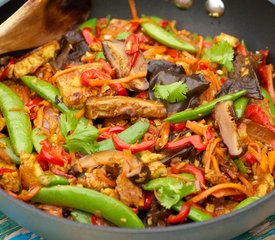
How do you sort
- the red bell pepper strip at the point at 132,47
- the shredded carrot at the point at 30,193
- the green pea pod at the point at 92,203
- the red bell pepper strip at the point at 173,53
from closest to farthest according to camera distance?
the green pea pod at the point at 92,203 < the shredded carrot at the point at 30,193 < the red bell pepper strip at the point at 132,47 < the red bell pepper strip at the point at 173,53

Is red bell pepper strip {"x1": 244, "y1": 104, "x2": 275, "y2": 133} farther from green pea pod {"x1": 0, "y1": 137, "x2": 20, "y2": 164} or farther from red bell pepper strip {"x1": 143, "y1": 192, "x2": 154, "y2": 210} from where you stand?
green pea pod {"x1": 0, "y1": 137, "x2": 20, "y2": 164}

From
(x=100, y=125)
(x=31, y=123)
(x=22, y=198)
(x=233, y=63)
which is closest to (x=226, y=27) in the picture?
(x=233, y=63)

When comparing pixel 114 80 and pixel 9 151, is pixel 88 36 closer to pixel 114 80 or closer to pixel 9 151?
pixel 114 80

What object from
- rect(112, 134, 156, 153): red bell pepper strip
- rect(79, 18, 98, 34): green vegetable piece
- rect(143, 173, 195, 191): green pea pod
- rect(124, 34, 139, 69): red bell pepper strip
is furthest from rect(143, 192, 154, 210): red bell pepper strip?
rect(79, 18, 98, 34): green vegetable piece

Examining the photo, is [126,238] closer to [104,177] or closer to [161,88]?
[104,177]

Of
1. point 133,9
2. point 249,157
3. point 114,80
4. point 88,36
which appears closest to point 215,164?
point 249,157

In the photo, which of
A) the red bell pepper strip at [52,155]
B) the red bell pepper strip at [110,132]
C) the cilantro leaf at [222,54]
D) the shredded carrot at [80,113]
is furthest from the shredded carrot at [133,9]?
the red bell pepper strip at [52,155]

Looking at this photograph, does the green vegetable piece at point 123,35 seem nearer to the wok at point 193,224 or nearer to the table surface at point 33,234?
the wok at point 193,224
